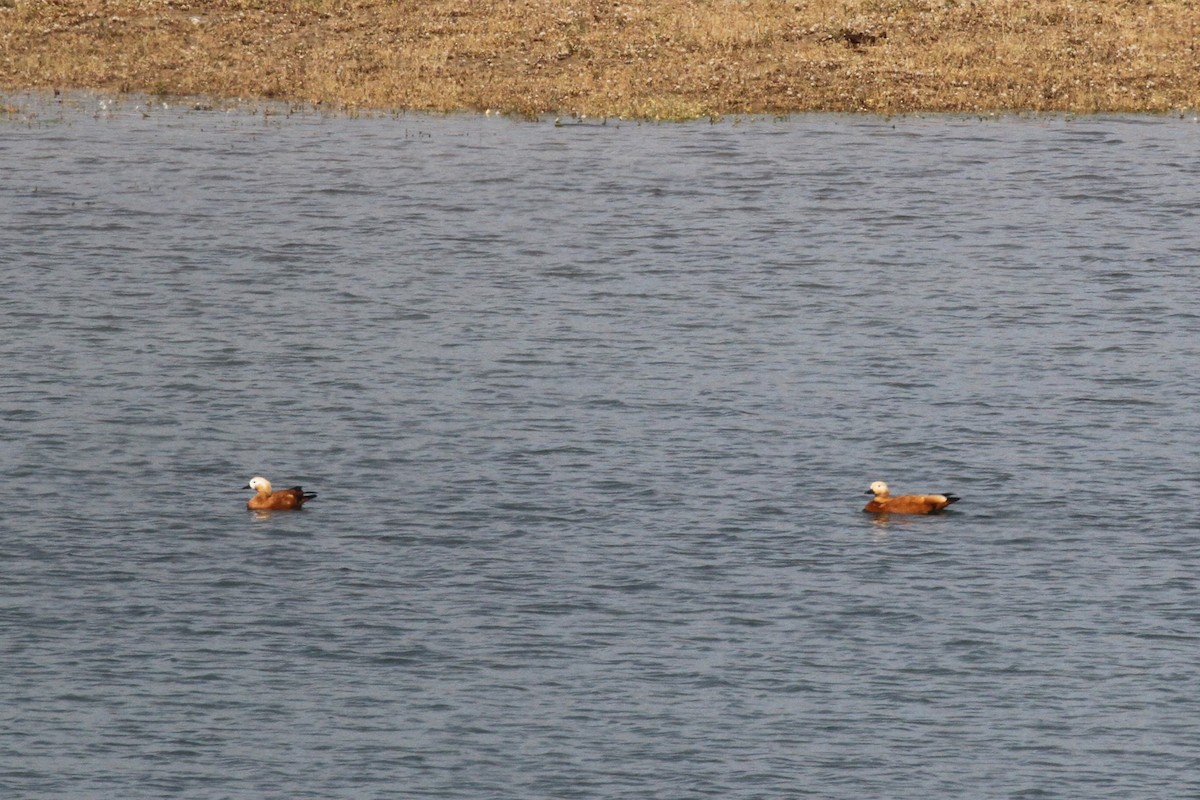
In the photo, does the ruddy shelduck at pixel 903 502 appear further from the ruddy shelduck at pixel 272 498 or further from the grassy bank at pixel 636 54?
the grassy bank at pixel 636 54

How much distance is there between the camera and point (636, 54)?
52.8 metres

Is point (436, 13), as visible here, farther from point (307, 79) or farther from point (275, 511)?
point (275, 511)

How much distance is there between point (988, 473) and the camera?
27219 millimetres

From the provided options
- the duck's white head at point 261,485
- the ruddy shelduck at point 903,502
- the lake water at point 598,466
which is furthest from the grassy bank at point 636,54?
the ruddy shelduck at point 903,502

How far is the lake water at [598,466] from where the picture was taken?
19.0 meters

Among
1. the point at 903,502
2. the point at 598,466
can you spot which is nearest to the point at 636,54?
the point at 598,466

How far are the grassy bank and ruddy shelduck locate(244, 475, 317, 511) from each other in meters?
26.7

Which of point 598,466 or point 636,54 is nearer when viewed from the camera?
point 598,466

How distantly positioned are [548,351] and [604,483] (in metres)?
7.39

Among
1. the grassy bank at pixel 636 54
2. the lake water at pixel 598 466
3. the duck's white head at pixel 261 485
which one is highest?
the grassy bank at pixel 636 54

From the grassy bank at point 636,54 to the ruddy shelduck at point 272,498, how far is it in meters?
26.7

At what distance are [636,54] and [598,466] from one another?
27.0m

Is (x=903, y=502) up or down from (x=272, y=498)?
down

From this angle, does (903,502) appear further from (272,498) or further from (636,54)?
(636,54)
